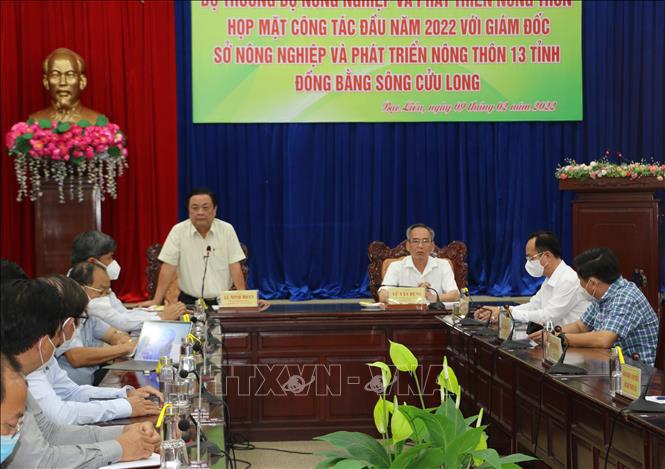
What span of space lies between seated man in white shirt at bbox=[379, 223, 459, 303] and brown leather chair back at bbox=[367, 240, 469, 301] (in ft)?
0.78

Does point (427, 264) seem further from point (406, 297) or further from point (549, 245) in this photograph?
point (549, 245)

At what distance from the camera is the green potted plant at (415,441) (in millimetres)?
1348

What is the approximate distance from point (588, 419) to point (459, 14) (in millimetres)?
6020

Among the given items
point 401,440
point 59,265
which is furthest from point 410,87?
point 401,440

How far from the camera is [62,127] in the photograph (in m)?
6.94

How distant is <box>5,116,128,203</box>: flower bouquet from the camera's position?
6926 mm

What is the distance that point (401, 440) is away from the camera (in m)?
1.35

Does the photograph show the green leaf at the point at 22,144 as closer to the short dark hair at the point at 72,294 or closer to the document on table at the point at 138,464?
the short dark hair at the point at 72,294

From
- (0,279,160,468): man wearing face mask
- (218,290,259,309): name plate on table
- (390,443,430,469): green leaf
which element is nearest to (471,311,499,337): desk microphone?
(218,290,259,309): name plate on table

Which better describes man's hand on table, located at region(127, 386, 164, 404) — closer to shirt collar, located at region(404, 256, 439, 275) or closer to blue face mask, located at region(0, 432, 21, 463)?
blue face mask, located at region(0, 432, 21, 463)

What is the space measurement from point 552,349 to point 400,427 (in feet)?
6.86

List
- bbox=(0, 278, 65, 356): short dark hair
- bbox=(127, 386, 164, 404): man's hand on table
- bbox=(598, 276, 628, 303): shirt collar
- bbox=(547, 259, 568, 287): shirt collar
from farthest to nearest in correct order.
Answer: bbox=(547, 259, 568, 287): shirt collar
bbox=(598, 276, 628, 303): shirt collar
bbox=(127, 386, 164, 404): man's hand on table
bbox=(0, 278, 65, 356): short dark hair

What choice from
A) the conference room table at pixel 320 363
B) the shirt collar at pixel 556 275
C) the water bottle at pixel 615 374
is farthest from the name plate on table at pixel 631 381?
the shirt collar at pixel 556 275

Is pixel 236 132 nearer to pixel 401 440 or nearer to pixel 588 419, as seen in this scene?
pixel 588 419
